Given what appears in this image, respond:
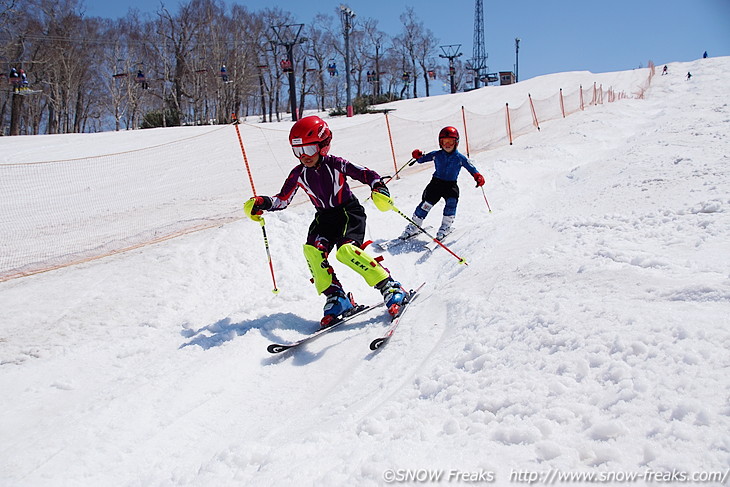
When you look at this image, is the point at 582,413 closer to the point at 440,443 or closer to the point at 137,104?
the point at 440,443

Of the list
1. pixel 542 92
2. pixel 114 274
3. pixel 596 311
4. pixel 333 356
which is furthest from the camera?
pixel 542 92

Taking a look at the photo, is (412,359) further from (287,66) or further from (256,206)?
(287,66)

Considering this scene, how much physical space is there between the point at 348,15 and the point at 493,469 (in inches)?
1534

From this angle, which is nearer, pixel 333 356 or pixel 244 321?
pixel 333 356

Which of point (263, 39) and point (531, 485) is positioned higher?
point (263, 39)

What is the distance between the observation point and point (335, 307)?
4.66 meters

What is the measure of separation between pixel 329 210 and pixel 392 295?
3.77 feet

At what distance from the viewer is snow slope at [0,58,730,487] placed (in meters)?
1.99

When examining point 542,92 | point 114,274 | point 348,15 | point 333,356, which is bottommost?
point 333,356

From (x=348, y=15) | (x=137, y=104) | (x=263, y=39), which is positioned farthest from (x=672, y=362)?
(x=263, y=39)

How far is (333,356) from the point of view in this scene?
13.3ft

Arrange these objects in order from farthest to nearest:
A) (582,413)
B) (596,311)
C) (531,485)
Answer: (596,311) → (582,413) → (531,485)

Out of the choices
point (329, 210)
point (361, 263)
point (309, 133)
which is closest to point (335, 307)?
point (361, 263)

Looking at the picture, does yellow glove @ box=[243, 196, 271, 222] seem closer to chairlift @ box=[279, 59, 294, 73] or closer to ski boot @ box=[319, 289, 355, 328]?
ski boot @ box=[319, 289, 355, 328]
